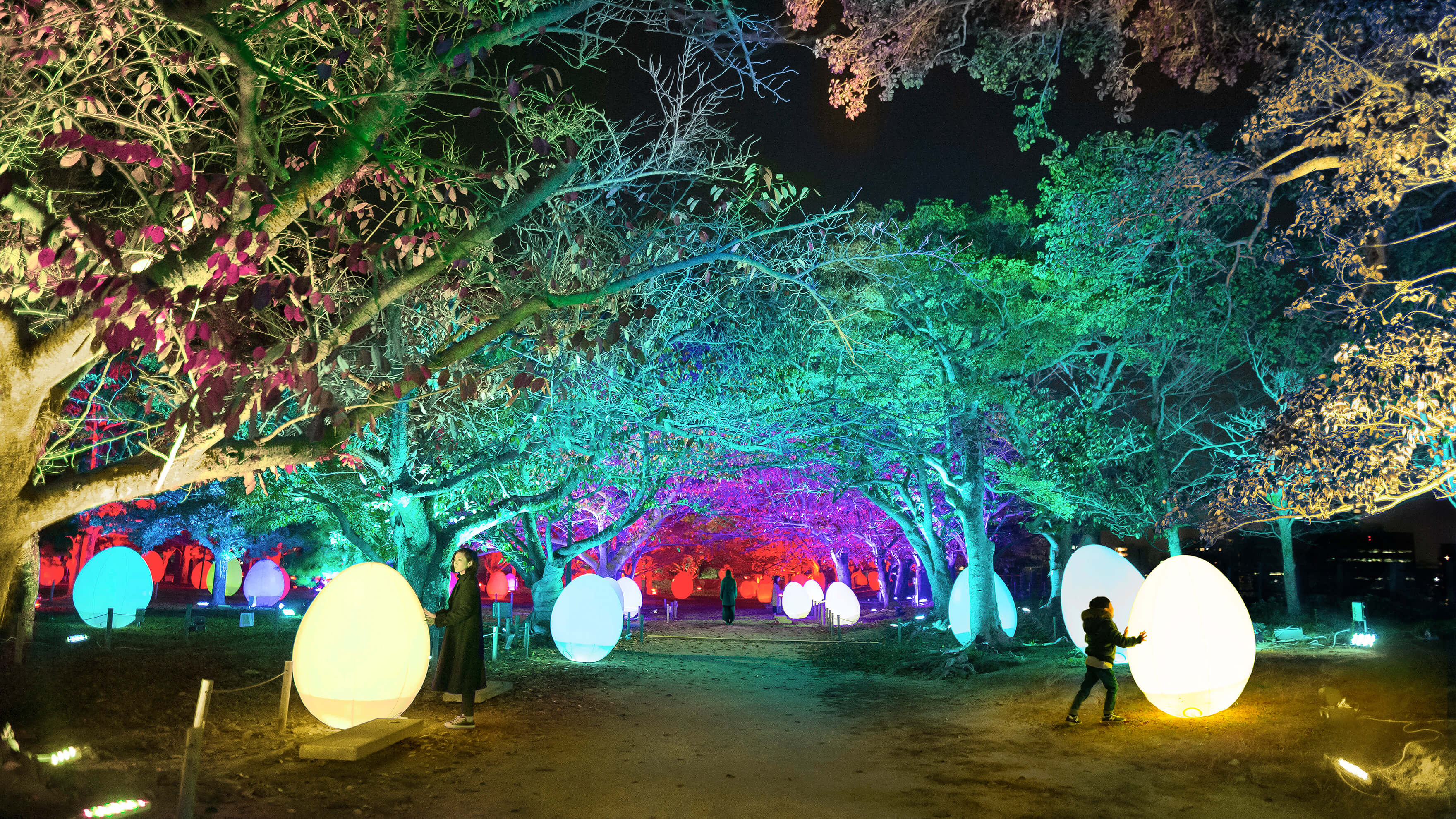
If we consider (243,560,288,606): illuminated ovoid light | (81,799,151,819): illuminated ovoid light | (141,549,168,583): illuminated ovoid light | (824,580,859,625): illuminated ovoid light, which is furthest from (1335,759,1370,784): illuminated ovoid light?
(141,549,168,583): illuminated ovoid light

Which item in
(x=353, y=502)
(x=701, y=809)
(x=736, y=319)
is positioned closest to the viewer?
(x=701, y=809)

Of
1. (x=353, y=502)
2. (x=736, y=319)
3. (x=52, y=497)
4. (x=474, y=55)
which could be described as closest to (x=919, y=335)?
(x=736, y=319)

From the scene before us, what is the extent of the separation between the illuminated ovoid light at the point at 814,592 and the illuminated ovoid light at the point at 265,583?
793 inches

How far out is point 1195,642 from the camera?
931 centimetres

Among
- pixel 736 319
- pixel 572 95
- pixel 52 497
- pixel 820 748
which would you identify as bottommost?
pixel 820 748

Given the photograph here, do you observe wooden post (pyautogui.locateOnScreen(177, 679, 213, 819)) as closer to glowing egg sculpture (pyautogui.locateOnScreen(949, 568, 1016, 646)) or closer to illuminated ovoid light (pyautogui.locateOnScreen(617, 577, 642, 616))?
glowing egg sculpture (pyautogui.locateOnScreen(949, 568, 1016, 646))

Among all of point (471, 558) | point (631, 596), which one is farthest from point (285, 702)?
point (631, 596)

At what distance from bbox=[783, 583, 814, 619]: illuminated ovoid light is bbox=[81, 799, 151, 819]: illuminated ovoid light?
2725cm

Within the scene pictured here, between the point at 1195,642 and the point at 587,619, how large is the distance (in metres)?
10.0

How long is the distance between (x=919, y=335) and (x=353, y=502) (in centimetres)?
1916

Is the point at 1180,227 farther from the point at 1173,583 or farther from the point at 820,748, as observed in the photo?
the point at 820,748

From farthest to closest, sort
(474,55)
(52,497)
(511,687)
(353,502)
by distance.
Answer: (353,502) → (511,687) → (474,55) → (52,497)

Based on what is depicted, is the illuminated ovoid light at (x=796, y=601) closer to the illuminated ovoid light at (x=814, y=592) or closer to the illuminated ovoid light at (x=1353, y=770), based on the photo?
the illuminated ovoid light at (x=814, y=592)

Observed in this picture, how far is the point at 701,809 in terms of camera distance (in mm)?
6566
